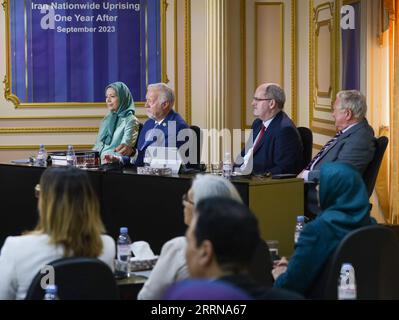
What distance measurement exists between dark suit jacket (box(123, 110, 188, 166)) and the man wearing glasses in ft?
1.87

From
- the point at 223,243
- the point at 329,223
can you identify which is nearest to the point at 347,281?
the point at 329,223

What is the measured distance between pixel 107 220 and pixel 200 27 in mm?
3296

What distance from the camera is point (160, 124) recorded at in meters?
6.61

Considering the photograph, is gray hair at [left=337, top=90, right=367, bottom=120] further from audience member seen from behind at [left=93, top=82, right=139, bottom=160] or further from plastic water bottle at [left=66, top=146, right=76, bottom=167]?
plastic water bottle at [left=66, top=146, right=76, bottom=167]

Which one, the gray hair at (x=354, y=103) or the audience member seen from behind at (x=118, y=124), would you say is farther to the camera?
the audience member seen from behind at (x=118, y=124)

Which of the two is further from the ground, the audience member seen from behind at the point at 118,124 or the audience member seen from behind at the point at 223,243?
the audience member seen from behind at the point at 118,124

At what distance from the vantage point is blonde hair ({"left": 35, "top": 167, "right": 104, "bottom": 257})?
305 cm

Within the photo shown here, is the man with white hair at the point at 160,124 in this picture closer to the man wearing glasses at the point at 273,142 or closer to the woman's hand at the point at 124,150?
the woman's hand at the point at 124,150

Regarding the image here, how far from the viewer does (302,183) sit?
18.0ft

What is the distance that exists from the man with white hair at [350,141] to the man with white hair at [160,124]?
1049mm

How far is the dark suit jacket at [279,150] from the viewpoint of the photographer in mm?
5930

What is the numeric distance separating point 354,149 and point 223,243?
12.6ft

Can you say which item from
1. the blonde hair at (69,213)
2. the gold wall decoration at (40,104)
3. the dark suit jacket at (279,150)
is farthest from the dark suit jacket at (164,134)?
the blonde hair at (69,213)

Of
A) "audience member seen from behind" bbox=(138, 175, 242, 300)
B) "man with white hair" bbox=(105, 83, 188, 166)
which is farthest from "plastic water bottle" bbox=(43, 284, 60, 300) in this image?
"man with white hair" bbox=(105, 83, 188, 166)
